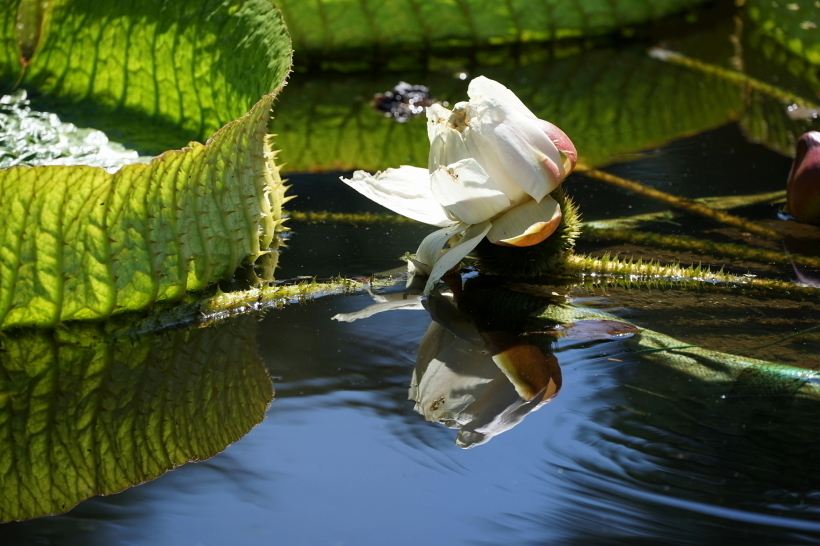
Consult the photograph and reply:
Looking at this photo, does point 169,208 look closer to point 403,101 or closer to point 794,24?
point 403,101

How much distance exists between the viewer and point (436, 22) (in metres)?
2.03

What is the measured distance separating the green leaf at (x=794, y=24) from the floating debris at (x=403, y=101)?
902 millimetres

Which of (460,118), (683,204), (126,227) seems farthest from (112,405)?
(683,204)

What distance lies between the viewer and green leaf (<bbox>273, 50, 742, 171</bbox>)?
60.9 inches

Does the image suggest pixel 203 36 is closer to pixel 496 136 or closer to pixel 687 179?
pixel 496 136

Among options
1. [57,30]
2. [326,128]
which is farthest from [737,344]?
[57,30]

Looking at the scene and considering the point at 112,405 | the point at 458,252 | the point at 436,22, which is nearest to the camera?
the point at 112,405

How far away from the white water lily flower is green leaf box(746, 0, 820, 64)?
1428mm

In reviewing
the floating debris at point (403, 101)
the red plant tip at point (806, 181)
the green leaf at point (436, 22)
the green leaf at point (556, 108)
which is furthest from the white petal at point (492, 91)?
the green leaf at point (436, 22)

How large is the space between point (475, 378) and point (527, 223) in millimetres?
182

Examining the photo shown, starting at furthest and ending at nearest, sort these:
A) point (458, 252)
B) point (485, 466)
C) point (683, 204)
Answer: point (683, 204) → point (458, 252) → point (485, 466)

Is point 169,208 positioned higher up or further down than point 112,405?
higher up

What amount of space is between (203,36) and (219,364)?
1.97 ft

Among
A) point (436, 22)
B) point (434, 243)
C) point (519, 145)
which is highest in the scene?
point (436, 22)
